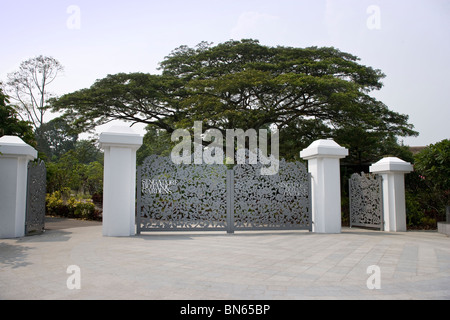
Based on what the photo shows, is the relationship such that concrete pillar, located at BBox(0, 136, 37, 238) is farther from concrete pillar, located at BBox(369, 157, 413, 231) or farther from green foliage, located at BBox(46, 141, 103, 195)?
concrete pillar, located at BBox(369, 157, 413, 231)

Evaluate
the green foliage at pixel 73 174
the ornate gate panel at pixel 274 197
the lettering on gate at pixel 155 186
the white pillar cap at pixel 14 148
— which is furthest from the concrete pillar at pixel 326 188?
A: the green foliage at pixel 73 174

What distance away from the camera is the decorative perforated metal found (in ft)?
26.3

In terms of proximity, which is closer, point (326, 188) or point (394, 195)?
point (326, 188)

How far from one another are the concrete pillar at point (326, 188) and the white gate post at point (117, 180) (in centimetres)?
422

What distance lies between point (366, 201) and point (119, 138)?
270 inches

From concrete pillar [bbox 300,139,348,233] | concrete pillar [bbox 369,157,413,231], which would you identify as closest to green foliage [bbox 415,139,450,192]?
concrete pillar [bbox 369,157,413,231]

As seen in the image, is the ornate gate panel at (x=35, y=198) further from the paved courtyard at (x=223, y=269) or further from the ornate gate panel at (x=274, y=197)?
the ornate gate panel at (x=274, y=197)

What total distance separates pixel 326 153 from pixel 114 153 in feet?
15.8

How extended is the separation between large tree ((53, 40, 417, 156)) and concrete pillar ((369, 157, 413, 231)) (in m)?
3.93

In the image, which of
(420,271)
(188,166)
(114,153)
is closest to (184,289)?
(420,271)

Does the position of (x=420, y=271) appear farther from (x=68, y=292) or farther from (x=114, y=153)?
(x=114, y=153)

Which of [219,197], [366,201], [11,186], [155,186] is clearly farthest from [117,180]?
[366,201]

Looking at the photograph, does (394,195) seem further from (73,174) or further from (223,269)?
(73,174)

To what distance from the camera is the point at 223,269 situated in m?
4.15
